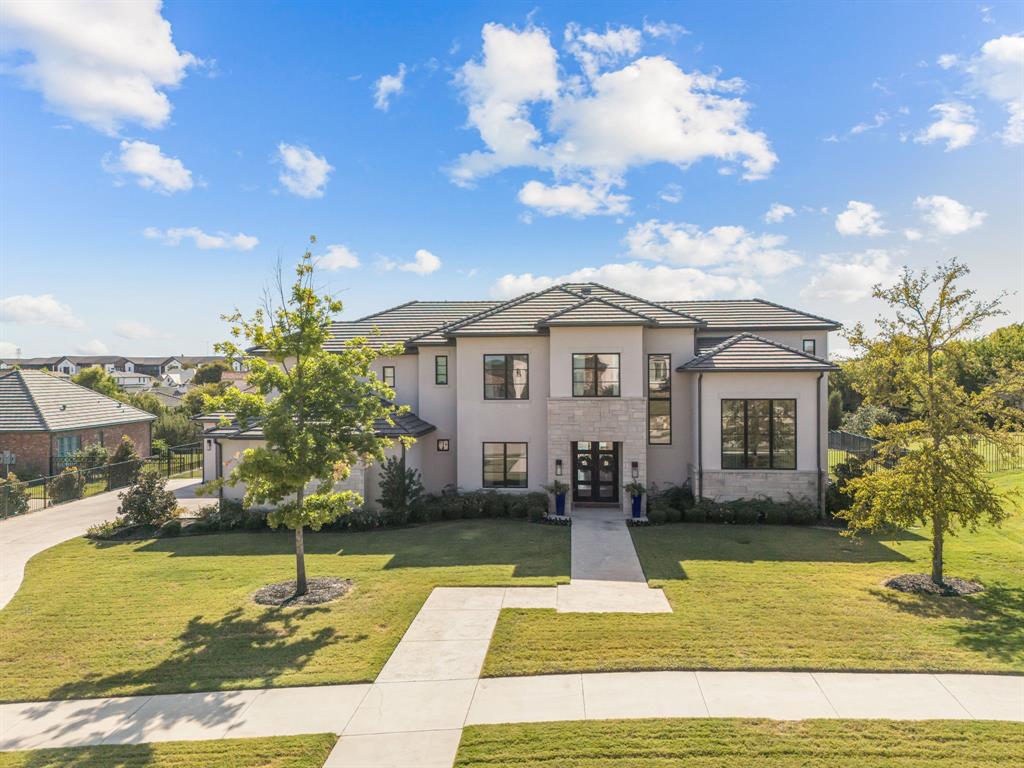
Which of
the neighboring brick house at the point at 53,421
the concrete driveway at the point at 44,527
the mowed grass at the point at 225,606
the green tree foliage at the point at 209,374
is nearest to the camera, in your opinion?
the mowed grass at the point at 225,606

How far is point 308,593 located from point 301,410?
3785 mm

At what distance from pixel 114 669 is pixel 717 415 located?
16137 mm

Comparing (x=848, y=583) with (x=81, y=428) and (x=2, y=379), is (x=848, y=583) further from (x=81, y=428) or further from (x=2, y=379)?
(x=2, y=379)

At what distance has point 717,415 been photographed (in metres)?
17.9

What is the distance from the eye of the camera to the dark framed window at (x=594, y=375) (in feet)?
60.1

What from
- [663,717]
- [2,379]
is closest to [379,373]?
[663,717]

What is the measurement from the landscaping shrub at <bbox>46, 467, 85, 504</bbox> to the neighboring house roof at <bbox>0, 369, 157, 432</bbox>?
464cm

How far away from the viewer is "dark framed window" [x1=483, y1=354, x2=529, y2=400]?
63.8 ft

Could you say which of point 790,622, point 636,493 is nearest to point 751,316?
point 636,493

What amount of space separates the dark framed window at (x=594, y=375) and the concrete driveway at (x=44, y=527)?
13.9 meters

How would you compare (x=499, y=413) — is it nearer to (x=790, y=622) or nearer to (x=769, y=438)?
(x=769, y=438)

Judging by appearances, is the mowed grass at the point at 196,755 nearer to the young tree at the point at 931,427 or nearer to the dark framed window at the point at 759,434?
the young tree at the point at 931,427

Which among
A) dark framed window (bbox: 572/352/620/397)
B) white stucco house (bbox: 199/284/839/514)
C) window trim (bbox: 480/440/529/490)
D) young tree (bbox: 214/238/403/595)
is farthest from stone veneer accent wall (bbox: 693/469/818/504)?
young tree (bbox: 214/238/403/595)

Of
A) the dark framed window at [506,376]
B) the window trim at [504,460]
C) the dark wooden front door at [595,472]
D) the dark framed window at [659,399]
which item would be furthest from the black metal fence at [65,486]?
the dark framed window at [659,399]
